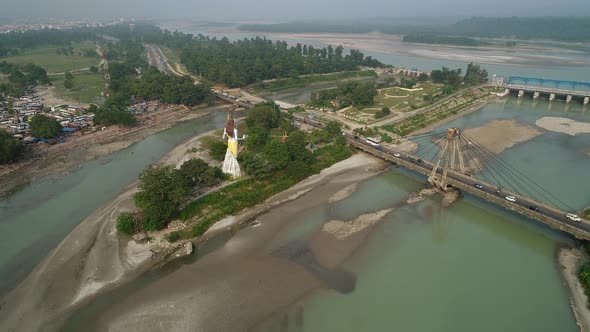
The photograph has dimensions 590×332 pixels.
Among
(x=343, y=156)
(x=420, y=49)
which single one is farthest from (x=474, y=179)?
(x=420, y=49)

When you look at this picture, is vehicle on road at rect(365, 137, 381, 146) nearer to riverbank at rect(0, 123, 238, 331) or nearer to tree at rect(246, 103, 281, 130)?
tree at rect(246, 103, 281, 130)

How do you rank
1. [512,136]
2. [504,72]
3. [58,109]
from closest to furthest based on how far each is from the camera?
[512,136], [58,109], [504,72]

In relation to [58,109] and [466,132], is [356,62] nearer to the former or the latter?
[466,132]

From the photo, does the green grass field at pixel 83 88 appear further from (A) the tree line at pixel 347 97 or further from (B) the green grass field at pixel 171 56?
(A) the tree line at pixel 347 97

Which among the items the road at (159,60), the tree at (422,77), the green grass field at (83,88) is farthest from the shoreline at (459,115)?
the road at (159,60)

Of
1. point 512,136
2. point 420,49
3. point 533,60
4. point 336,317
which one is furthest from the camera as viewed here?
point 420,49

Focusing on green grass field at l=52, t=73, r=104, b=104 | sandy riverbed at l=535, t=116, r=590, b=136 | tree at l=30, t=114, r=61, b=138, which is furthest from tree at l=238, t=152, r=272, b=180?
sandy riverbed at l=535, t=116, r=590, b=136
